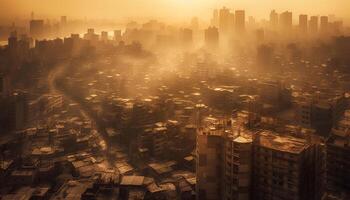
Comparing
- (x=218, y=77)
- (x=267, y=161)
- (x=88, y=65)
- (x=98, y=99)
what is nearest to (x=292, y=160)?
(x=267, y=161)

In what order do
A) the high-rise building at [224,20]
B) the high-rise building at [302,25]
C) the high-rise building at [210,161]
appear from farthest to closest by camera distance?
the high-rise building at [224,20]
the high-rise building at [302,25]
the high-rise building at [210,161]

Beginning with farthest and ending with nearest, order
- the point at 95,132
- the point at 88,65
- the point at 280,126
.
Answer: the point at 88,65 → the point at 95,132 → the point at 280,126

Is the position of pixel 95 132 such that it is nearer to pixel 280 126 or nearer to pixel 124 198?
pixel 124 198

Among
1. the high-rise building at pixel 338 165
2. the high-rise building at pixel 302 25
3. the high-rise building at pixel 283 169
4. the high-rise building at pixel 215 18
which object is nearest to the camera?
the high-rise building at pixel 283 169

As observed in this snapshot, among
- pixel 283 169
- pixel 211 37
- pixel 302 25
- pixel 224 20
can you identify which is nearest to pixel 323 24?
pixel 302 25

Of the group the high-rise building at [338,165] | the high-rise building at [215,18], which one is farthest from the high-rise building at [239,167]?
the high-rise building at [215,18]

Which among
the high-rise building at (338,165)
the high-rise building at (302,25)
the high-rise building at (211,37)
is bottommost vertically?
the high-rise building at (338,165)

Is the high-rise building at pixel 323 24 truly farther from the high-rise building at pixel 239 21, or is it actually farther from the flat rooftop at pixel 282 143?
the flat rooftop at pixel 282 143
